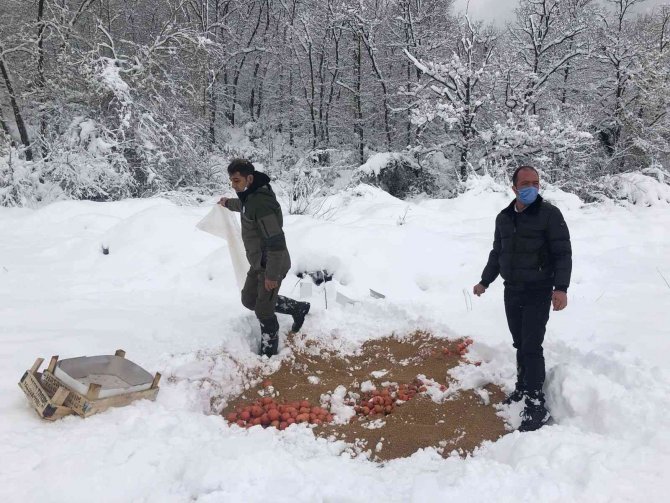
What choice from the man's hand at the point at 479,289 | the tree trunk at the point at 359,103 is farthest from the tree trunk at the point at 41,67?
the man's hand at the point at 479,289

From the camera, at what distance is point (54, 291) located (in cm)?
550

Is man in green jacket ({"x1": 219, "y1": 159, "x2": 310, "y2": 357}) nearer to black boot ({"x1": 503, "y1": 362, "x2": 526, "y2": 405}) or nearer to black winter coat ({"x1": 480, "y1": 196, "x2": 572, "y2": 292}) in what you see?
black winter coat ({"x1": 480, "y1": 196, "x2": 572, "y2": 292})

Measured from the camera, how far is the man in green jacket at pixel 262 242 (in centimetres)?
385

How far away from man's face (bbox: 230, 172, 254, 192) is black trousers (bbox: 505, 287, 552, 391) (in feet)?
7.19

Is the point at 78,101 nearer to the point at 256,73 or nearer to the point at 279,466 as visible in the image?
the point at 256,73

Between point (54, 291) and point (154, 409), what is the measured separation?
319 cm

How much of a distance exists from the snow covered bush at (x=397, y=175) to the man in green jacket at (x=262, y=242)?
41.0 ft

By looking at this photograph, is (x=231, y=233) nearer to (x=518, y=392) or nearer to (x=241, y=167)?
(x=241, y=167)

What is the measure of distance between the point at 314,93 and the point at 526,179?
20.5 metres

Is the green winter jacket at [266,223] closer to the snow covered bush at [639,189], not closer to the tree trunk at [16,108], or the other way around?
the snow covered bush at [639,189]

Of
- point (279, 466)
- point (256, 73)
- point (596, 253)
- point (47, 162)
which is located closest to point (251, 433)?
point (279, 466)

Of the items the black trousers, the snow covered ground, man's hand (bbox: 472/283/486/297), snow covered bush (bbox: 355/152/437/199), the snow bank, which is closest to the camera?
the snow covered ground

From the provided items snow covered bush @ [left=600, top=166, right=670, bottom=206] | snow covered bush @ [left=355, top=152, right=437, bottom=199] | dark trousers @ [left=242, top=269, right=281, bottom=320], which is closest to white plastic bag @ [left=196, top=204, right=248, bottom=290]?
dark trousers @ [left=242, top=269, right=281, bottom=320]

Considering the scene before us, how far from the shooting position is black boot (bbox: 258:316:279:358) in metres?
4.27
